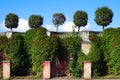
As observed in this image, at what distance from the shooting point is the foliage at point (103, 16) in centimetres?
3825

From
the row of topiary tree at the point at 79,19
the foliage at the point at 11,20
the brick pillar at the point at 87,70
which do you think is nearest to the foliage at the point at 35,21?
the row of topiary tree at the point at 79,19

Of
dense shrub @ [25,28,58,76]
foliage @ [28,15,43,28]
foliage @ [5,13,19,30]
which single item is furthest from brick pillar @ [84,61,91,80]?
foliage @ [5,13,19,30]

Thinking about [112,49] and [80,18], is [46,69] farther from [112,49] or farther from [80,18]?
[80,18]

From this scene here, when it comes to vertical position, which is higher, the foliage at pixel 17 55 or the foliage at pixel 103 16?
the foliage at pixel 103 16

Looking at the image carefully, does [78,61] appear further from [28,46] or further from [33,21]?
[33,21]

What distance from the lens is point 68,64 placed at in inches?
1037

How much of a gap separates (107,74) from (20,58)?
684 cm

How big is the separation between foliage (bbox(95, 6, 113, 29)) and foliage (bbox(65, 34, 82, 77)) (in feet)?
42.2

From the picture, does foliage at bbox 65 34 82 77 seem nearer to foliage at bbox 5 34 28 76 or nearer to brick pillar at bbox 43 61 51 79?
brick pillar at bbox 43 61 51 79

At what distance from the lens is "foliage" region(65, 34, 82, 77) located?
1006 inches

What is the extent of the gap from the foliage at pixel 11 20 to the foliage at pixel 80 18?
282 inches

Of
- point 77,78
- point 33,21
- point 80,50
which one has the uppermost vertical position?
point 33,21

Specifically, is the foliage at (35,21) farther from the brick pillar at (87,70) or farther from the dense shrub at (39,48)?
the brick pillar at (87,70)

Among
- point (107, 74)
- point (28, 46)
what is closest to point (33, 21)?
point (28, 46)
